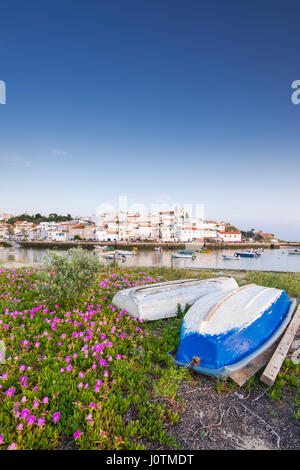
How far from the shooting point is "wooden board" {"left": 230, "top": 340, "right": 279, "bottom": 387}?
128 inches

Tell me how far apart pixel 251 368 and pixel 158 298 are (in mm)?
2597

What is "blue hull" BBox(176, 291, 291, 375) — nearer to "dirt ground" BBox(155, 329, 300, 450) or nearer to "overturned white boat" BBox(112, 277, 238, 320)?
"dirt ground" BBox(155, 329, 300, 450)

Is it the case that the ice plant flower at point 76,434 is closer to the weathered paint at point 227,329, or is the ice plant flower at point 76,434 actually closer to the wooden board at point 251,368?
the weathered paint at point 227,329

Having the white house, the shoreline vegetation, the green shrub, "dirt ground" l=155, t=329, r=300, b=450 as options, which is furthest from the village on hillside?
"dirt ground" l=155, t=329, r=300, b=450

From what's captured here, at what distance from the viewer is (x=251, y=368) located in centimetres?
349

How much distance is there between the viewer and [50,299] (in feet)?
18.4

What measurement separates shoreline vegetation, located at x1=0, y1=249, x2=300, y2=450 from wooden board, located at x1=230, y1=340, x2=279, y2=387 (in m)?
0.13

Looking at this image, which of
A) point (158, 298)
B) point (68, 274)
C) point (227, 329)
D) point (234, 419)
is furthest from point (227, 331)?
point (68, 274)

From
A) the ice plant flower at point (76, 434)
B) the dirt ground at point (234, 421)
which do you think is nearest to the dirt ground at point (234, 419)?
the dirt ground at point (234, 421)

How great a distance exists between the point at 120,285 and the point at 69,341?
10.9ft

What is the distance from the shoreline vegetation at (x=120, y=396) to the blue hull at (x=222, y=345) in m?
0.26

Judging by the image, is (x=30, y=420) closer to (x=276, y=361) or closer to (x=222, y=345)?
(x=222, y=345)
